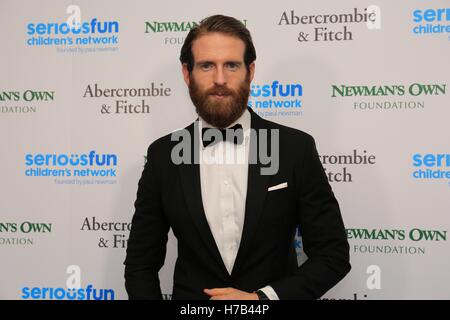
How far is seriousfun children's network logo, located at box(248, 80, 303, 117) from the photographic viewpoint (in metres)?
2.96

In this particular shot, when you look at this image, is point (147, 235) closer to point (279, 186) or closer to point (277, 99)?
point (279, 186)

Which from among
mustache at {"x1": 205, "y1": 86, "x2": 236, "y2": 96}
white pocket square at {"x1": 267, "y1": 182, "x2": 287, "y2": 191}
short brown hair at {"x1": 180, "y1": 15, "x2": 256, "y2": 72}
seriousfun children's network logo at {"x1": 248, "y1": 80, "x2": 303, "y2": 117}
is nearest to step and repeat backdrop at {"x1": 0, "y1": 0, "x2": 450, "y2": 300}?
seriousfun children's network logo at {"x1": 248, "y1": 80, "x2": 303, "y2": 117}

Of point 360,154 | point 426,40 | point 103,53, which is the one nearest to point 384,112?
point 360,154

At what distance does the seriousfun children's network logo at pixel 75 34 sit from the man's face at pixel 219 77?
122 cm

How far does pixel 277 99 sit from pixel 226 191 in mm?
1123

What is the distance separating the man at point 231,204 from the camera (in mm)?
2055

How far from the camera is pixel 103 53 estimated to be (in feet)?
10.4

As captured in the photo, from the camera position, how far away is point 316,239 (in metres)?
2.09

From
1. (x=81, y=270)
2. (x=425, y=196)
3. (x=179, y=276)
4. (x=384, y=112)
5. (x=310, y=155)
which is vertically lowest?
(x=81, y=270)

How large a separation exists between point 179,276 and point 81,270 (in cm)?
133

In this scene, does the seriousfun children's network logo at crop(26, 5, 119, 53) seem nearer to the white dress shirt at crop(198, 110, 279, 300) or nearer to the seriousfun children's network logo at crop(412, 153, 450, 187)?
A: the white dress shirt at crop(198, 110, 279, 300)

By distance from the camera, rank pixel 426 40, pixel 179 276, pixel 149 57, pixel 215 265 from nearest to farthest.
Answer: pixel 215 265
pixel 179 276
pixel 426 40
pixel 149 57

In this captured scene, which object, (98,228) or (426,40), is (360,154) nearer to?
(426,40)

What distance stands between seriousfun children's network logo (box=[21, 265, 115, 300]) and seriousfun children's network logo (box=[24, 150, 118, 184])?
2.42ft
